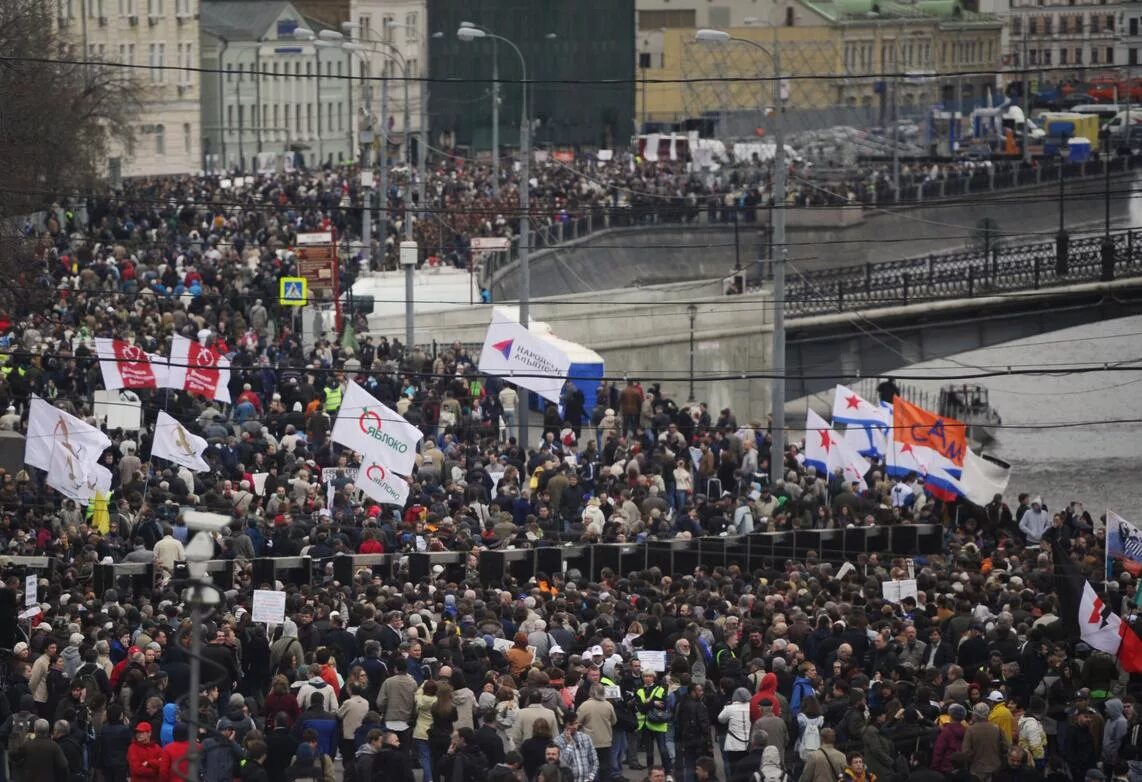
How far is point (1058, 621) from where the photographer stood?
70.3 feet

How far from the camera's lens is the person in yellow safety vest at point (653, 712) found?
64.7ft

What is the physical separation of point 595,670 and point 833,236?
181ft

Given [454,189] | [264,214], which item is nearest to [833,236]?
[454,189]

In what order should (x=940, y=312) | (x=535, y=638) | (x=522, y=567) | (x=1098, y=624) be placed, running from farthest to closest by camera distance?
(x=940, y=312) < (x=522, y=567) < (x=535, y=638) < (x=1098, y=624)

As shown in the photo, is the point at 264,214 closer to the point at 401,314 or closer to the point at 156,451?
the point at 401,314

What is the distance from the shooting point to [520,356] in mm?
31016

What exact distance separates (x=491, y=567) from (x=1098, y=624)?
7591 mm

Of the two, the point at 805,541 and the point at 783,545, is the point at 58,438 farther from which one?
the point at 805,541

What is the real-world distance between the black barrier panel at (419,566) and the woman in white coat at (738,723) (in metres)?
6.51

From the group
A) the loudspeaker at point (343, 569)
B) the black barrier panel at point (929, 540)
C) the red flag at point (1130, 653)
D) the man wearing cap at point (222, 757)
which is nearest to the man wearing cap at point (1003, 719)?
the red flag at point (1130, 653)

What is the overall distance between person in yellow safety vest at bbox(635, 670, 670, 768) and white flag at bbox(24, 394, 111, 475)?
9.00 metres

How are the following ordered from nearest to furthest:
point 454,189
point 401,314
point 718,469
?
point 718,469, point 401,314, point 454,189

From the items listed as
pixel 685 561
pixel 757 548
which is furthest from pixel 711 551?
pixel 757 548

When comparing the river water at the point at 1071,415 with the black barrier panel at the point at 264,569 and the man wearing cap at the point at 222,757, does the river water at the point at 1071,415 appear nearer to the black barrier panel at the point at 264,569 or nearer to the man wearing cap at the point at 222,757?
the black barrier panel at the point at 264,569
